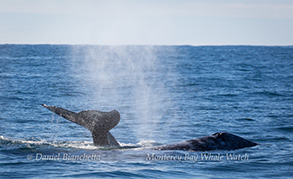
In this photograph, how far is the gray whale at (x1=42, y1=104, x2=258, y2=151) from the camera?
11.3 metres

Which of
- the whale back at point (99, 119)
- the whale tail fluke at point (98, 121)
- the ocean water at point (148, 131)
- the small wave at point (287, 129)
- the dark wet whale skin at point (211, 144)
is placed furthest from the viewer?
the small wave at point (287, 129)

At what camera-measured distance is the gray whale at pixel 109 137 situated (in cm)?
1130

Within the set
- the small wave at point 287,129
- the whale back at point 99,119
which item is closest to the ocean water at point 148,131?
the small wave at point 287,129

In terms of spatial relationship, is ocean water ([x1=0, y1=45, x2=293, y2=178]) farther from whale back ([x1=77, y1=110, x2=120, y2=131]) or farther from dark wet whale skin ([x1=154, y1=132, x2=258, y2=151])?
whale back ([x1=77, y1=110, x2=120, y2=131])

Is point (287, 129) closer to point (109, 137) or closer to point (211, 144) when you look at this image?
point (211, 144)

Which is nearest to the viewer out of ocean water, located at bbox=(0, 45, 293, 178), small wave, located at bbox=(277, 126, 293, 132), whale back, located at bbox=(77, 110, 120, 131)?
ocean water, located at bbox=(0, 45, 293, 178)

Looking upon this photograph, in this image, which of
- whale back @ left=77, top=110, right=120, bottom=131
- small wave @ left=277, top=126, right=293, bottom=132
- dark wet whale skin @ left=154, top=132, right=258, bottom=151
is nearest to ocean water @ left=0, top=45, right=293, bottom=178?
small wave @ left=277, top=126, right=293, bottom=132

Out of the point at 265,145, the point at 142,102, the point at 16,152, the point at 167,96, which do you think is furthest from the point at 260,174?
the point at 167,96

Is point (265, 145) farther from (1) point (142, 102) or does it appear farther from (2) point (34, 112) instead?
(1) point (142, 102)

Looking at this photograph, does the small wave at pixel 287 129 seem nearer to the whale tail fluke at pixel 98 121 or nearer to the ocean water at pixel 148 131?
the ocean water at pixel 148 131

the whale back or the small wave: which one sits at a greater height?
the small wave

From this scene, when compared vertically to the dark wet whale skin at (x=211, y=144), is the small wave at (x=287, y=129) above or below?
above

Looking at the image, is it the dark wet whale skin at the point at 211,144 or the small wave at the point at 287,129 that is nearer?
the dark wet whale skin at the point at 211,144

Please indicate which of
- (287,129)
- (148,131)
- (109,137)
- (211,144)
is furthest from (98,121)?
(287,129)
